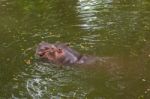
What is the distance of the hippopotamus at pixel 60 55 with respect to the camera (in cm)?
1053

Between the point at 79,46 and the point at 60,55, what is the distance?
122 cm

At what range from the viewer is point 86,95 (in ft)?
28.7

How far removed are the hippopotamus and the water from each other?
0.28 m

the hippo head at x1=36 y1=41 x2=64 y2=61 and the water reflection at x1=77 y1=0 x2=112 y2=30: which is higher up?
the water reflection at x1=77 y1=0 x2=112 y2=30

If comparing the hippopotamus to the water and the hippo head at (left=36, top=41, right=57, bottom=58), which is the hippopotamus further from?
the water

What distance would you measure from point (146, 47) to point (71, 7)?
225 inches

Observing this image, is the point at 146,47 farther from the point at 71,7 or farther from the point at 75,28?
the point at 71,7

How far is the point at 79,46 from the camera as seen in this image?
1177cm

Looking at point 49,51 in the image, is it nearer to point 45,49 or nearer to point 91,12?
point 45,49

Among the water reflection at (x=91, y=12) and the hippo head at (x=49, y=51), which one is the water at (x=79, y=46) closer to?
the water reflection at (x=91, y=12)

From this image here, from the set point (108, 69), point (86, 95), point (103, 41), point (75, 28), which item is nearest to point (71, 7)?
point (75, 28)

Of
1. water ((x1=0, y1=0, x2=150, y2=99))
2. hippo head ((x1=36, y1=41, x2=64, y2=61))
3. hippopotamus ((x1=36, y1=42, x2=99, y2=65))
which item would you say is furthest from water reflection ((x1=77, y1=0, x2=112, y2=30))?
hippo head ((x1=36, y1=41, x2=64, y2=61))

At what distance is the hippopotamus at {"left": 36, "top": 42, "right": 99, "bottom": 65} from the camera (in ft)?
34.6

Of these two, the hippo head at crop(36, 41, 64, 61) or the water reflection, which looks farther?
the water reflection
